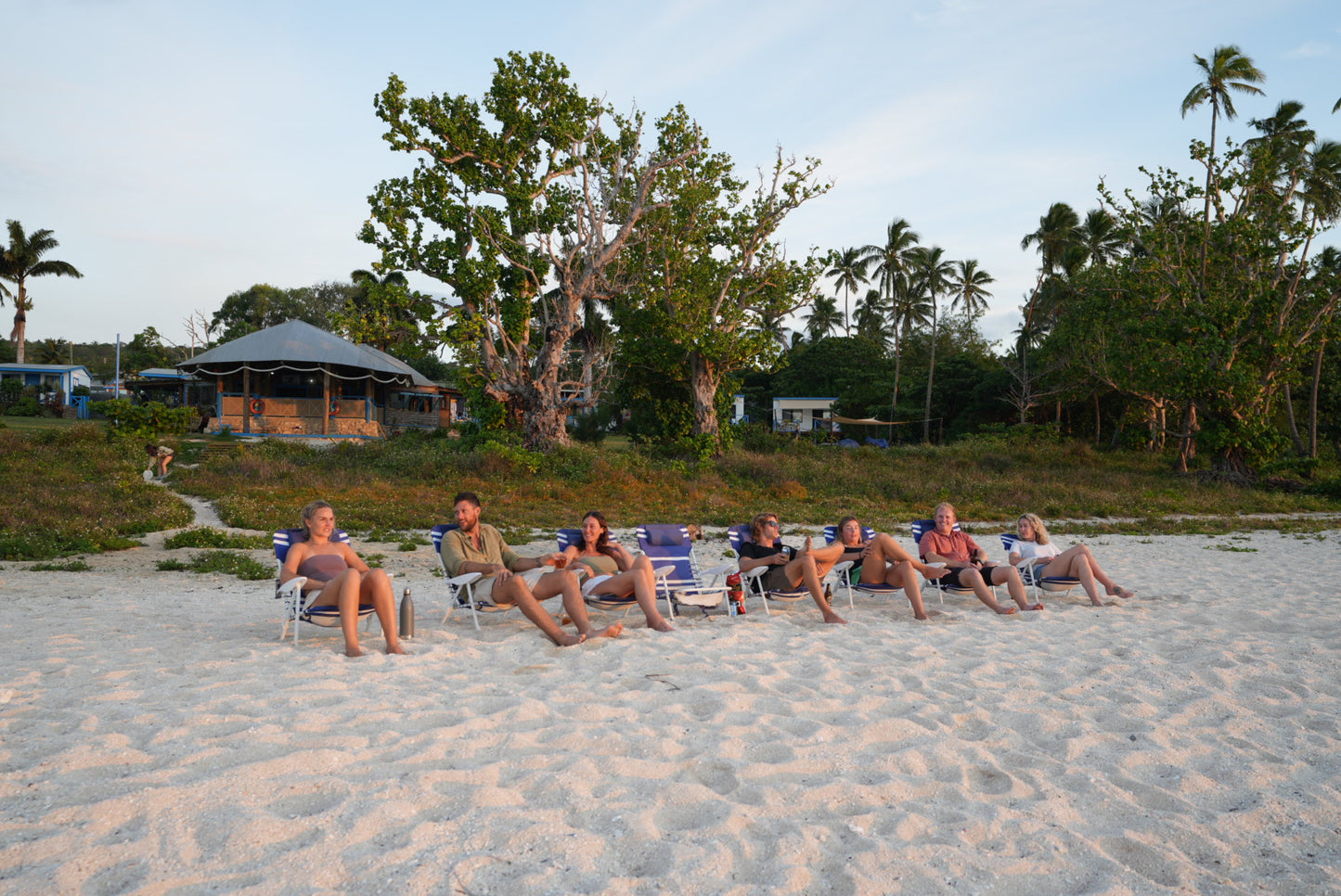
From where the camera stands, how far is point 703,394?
882 inches

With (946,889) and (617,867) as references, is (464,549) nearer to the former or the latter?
(617,867)

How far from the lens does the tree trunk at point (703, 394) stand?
22281 millimetres

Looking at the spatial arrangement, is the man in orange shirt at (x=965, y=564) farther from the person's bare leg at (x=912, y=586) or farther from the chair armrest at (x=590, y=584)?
the chair armrest at (x=590, y=584)

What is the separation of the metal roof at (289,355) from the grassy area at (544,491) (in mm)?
6609

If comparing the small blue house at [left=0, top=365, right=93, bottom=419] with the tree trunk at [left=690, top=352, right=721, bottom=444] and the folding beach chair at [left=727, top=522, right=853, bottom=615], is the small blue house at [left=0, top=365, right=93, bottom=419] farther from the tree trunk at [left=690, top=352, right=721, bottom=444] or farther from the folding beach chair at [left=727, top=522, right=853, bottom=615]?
the folding beach chair at [left=727, top=522, right=853, bottom=615]

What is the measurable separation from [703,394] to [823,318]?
35187 mm

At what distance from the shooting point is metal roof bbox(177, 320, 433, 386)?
2723 cm

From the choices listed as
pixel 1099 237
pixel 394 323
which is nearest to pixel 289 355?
pixel 394 323

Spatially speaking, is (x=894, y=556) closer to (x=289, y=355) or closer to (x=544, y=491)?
(x=544, y=491)

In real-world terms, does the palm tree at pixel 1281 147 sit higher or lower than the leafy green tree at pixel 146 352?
higher

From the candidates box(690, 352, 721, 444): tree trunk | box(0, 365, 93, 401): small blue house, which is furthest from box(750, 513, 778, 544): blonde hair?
box(0, 365, 93, 401): small blue house

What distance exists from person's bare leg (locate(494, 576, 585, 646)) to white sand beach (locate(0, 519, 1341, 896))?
255mm

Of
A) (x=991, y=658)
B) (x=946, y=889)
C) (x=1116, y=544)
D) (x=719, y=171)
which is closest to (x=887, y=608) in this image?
(x=991, y=658)

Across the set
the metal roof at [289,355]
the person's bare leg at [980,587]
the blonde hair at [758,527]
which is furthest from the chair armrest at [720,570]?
the metal roof at [289,355]
